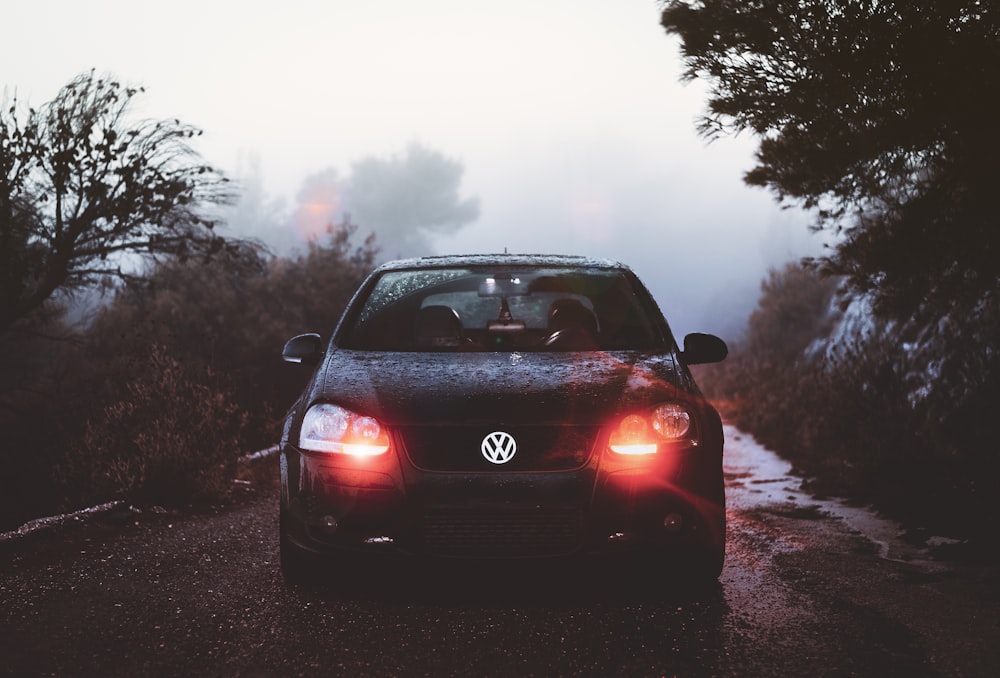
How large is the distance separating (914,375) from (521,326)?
223 inches

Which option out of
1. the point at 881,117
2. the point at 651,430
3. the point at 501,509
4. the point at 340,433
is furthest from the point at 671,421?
the point at 881,117

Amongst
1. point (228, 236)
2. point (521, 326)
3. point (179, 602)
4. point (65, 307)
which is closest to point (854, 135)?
point (521, 326)

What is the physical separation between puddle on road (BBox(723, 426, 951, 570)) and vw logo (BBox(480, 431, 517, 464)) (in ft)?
9.84

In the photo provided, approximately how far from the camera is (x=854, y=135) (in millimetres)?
6715

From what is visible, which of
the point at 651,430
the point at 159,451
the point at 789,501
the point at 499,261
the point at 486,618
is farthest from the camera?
the point at 789,501

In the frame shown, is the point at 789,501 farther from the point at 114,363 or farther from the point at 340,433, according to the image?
the point at 114,363

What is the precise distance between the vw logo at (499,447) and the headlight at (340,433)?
42 centimetres

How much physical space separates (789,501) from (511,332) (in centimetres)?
341

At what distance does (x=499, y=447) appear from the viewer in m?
3.86

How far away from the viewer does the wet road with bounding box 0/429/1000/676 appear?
3.58m

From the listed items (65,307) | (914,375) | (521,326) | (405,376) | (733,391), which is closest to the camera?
(405,376)

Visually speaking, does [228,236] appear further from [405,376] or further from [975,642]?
[975,642]

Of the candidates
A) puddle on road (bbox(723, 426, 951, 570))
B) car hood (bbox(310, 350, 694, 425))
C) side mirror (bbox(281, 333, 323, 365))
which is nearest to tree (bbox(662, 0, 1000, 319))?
puddle on road (bbox(723, 426, 951, 570))

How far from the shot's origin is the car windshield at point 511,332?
16.5 feet
